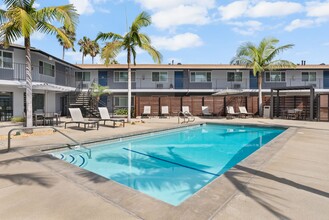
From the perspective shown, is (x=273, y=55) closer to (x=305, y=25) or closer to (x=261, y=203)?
(x=305, y=25)

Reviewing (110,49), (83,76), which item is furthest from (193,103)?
(83,76)

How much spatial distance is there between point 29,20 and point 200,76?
20666mm

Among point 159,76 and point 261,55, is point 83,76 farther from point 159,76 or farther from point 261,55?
point 261,55

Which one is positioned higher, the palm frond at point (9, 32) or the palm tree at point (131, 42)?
the palm tree at point (131, 42)

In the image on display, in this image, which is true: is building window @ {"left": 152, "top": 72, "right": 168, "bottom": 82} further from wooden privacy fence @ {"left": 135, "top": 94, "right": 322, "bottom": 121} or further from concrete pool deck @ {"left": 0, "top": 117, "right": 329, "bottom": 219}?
concrete pool deck @ {"left": 0, "top": 117, "right": 329, "bottom": 219}

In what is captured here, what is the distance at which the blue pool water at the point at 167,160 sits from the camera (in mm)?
5273

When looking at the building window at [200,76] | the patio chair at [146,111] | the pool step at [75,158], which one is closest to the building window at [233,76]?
the building window at [200,76]

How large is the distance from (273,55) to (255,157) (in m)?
16.6

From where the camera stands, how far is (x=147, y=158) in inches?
301

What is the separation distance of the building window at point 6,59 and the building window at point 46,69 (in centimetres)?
276

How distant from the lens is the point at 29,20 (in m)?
8.94

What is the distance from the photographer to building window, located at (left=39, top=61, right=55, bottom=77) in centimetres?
2001

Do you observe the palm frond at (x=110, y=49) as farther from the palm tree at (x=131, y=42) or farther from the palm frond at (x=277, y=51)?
the palm frond at (x=277, y=51)

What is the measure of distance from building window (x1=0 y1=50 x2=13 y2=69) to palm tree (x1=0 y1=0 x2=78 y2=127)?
8.02m
